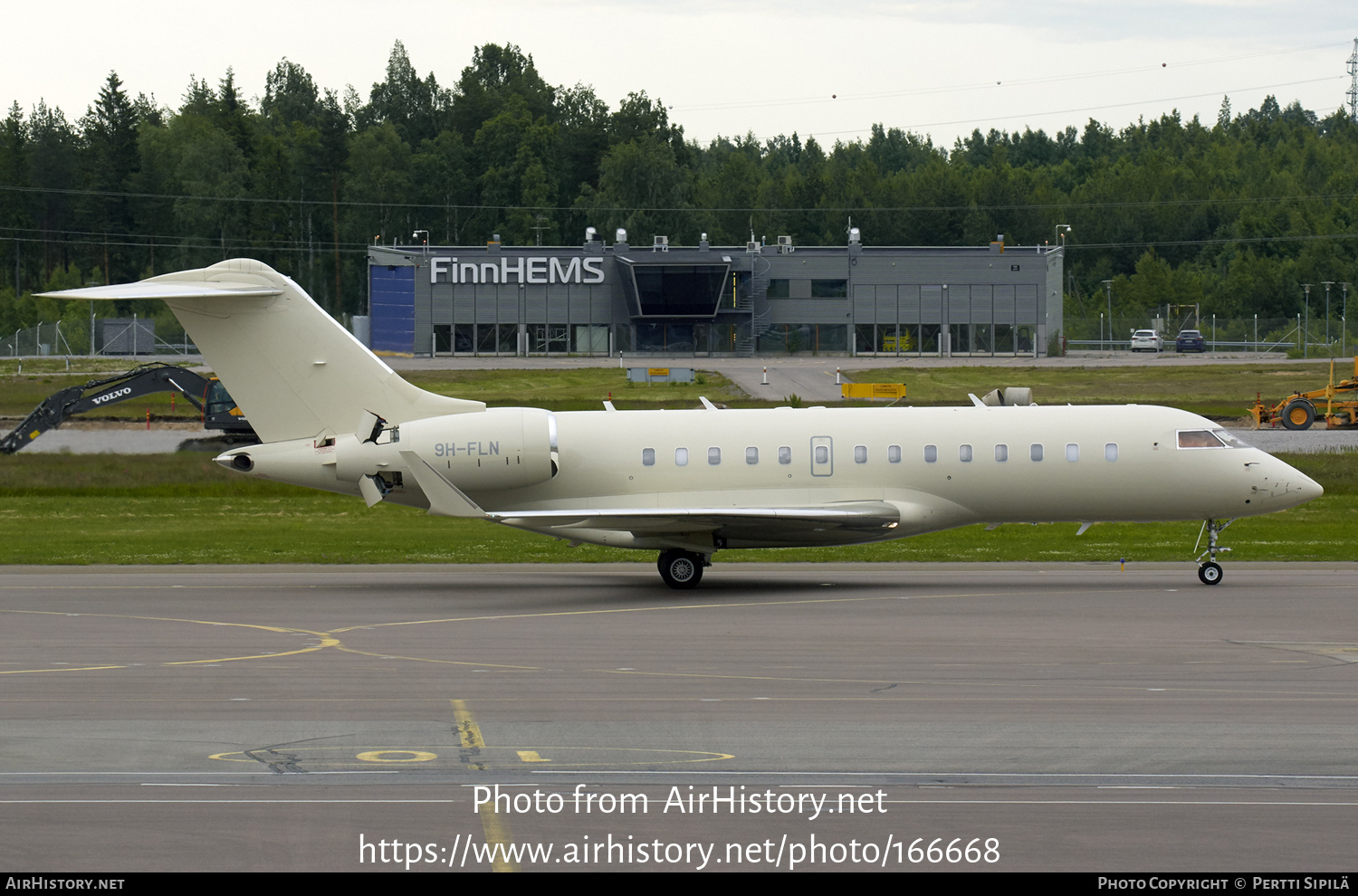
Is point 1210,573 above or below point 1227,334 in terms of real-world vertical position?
below

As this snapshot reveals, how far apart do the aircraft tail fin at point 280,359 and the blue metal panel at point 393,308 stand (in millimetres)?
87766

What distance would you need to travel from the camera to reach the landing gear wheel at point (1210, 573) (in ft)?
87.6

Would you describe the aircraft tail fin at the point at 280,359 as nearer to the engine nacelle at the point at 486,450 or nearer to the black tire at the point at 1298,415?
the engine nacelle at the point at 486,450

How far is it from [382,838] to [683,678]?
23.8ft

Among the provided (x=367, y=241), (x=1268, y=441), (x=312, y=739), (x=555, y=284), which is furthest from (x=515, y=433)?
(x=367, y=241)

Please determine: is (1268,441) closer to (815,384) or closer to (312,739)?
(815,384)

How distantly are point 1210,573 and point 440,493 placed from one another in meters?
14.0

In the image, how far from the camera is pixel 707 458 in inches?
1091

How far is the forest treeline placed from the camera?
150 m

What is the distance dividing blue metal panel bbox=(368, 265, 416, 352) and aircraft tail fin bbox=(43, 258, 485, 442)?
8777 centimetres

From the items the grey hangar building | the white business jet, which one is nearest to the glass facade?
the grey hangar building

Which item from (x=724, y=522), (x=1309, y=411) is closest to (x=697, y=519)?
(x=724, y=522)

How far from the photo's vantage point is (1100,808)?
12172 millimetres

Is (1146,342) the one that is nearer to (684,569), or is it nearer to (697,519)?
(684,569)
